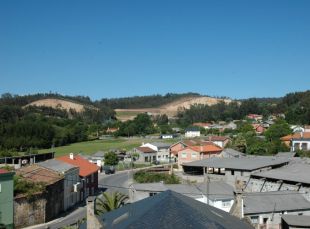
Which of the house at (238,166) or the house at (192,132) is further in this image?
the house at (192,132)

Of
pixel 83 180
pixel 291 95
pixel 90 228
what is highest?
pixel 291 95

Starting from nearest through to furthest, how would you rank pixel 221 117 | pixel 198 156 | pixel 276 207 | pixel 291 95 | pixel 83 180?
pixel 276 207 < pixel 83 180 < pixel 198 156 < pixel 291 95 < pixel 221 117

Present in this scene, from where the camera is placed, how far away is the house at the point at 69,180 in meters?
42.3

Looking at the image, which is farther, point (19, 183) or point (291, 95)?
point (291, 95)

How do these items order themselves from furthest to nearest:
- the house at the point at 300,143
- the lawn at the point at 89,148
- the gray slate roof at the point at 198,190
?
1. the lawn at the point at 89,148
2. the house at the point at 300,143
3. the gray slate roof at the point at 198,190

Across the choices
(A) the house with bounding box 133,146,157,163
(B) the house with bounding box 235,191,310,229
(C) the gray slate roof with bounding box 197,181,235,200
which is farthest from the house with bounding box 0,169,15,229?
(A) the house with bounding box 133,146,157,163

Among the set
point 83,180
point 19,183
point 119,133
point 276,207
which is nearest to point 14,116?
point 119,133

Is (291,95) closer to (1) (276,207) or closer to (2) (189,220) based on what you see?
(1) (276,207)

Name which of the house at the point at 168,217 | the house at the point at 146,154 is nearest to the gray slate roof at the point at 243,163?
the house at the point at 168,217

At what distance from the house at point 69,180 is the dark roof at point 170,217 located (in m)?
27.4

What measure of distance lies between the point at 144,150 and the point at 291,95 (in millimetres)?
102630

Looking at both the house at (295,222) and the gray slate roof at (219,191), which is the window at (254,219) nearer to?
the house at (295,222)

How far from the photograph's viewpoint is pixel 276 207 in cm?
2955

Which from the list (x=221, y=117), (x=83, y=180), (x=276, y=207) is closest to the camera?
(x=276, y=207)
